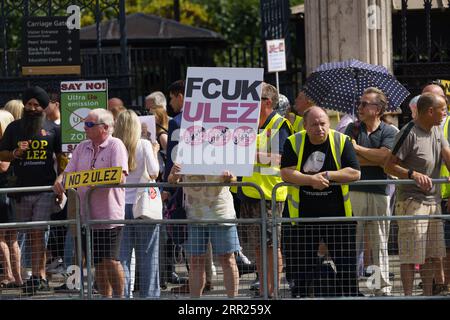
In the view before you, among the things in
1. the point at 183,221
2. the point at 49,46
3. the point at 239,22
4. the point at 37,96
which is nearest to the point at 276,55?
the point at 49,46

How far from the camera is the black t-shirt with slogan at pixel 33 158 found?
12.8 meters

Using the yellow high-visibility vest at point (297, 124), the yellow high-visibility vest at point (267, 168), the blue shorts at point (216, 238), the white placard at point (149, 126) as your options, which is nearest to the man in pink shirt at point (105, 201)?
the blue shorts at point (216, 238)

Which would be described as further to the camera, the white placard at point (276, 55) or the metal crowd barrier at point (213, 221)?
the white placard at point (276, 55)

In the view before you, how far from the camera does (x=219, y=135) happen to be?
1029 centimetres

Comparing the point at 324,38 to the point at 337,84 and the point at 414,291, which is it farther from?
the point at 414,291

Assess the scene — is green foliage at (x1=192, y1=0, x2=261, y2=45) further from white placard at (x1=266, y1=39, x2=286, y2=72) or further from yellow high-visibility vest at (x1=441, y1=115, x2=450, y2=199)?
yellow high-visibility vest at (x1=441, y1=115, x2=450, y2=199)

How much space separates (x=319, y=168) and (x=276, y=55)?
624 centimetres

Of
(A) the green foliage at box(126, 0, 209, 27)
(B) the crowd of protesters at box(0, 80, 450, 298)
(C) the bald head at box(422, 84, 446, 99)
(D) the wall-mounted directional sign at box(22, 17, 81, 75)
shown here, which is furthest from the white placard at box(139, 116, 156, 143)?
(A) the green foliage at box(126, 0, 209, 27)

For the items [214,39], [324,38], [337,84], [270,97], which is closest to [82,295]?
[270,97]

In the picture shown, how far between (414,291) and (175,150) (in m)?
2.43

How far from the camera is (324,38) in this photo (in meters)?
15.4
